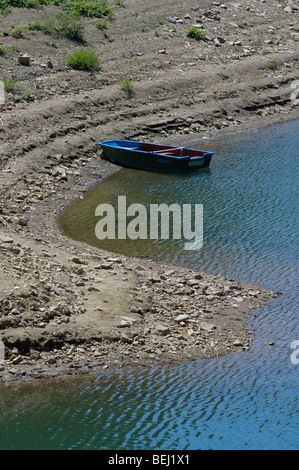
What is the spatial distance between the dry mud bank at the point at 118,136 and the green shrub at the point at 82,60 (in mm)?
390

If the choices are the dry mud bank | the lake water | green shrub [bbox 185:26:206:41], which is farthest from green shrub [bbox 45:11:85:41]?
the lake water

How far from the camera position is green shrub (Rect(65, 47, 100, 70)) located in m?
32.2

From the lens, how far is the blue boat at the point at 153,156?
26.9 m

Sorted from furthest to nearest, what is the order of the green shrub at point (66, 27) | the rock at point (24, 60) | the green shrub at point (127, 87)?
the green shrub at point (66, 27) < the green shrub at point (127, 87) < the rock at point (24, 60)

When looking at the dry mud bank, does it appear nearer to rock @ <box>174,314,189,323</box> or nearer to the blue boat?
rock @ <box>174,314,189,323</box>

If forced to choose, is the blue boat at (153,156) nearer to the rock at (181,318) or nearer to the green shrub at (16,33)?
the green shrub at (16,33)

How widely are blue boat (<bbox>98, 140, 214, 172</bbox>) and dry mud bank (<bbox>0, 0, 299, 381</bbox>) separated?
0.60 m

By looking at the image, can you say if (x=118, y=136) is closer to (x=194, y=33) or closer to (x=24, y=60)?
(x=24, y=60)

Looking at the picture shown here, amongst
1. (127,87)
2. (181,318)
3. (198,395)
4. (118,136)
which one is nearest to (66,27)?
(127,87)

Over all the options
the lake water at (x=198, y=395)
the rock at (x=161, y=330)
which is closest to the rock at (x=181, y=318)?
the rock at (x=161, y=330)

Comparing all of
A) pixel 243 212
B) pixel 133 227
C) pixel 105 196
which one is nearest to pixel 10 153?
pixel 105 196

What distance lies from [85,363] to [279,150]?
18.4 metres

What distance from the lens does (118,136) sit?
2944 cm

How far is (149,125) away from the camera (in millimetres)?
30531
